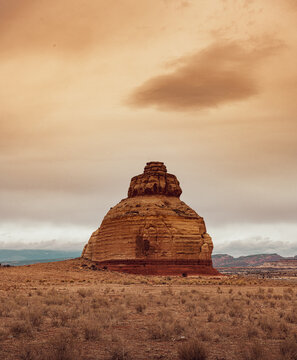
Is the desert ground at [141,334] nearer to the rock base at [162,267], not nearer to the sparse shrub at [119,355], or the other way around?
the sparse shrub at [119,355]

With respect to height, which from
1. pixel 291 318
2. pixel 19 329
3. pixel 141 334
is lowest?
pixel 291 318

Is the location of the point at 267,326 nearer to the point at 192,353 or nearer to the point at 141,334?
the point at 141,334

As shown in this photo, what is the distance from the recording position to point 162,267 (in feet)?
188

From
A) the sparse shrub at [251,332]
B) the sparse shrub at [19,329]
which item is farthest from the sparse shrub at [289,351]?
the sparse shrub at [19,329]

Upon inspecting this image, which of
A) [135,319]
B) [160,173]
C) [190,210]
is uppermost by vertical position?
[160,173]

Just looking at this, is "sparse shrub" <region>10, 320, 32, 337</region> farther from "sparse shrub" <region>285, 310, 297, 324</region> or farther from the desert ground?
"sparse shrub" <region>285, 310, 297, 324</region>

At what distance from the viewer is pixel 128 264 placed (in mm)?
58625

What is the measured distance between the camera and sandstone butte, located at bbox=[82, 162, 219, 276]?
5831 cm

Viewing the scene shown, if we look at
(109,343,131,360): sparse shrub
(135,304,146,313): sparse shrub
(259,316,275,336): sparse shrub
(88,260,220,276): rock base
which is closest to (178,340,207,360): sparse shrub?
(109,343,131,360): sparse shrub

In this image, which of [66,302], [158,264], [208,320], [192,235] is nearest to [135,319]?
[208,320]

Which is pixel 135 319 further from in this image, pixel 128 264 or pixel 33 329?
pixel 128 264

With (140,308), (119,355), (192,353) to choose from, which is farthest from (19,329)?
(140,308)

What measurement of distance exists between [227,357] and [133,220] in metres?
51.5

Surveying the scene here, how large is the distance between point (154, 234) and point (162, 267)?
4676mm
